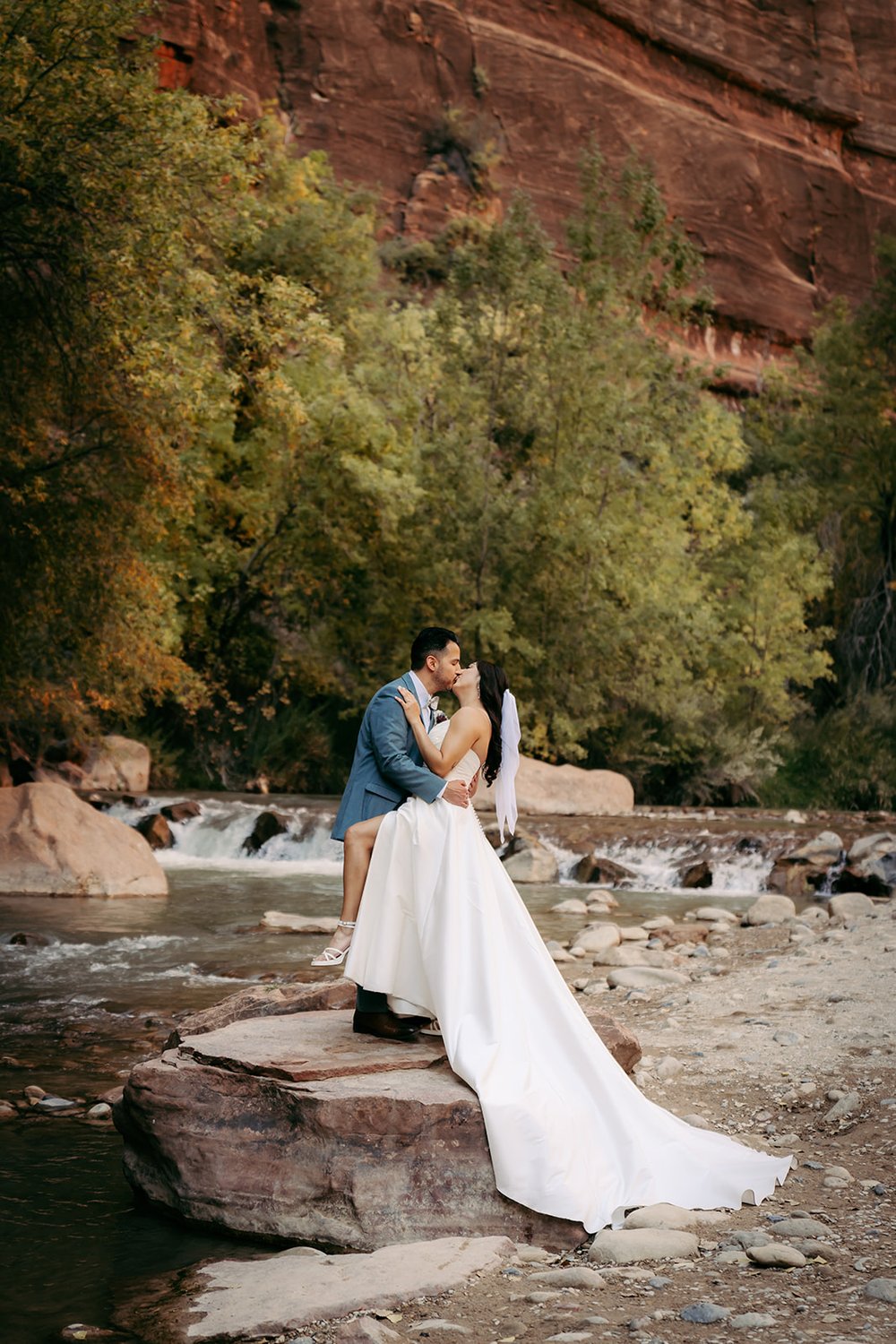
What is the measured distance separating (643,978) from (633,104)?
46.4 metres

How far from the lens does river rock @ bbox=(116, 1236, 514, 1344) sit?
4417mm

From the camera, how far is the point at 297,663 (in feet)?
97.4

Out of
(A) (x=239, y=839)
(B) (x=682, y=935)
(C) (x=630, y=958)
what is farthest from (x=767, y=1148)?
(A) (x=239, y=839)

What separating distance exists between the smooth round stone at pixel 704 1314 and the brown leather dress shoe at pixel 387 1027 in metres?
1.94

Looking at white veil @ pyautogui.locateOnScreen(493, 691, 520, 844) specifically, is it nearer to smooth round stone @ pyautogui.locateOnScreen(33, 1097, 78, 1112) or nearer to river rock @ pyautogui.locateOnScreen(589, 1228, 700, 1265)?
river rock @ pyautogui.locateOnScreen(589, 1228, 700, 1265)

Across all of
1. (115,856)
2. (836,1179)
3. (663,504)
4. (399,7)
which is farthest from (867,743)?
(399,7)

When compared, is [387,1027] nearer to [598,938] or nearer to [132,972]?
[132,972]

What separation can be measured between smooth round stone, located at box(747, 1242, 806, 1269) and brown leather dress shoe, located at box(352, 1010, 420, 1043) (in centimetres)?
180

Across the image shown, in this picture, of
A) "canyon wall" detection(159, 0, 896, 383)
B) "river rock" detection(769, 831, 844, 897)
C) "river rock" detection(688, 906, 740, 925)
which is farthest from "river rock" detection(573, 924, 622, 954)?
"canyon wall" detection(159, 0, 896, 383)

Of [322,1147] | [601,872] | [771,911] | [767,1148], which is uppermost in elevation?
[322,1147]

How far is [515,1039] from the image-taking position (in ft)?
18.0

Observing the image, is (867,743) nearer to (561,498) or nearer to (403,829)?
(561,498)

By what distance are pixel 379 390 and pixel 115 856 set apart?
16916 mm

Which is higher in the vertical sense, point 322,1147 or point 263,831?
point 322,1147
